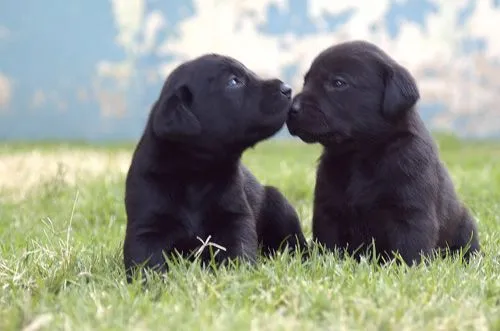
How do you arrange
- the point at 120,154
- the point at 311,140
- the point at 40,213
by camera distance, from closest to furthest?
the point at 311,140 < the point at 40,213 < the point at 120,154

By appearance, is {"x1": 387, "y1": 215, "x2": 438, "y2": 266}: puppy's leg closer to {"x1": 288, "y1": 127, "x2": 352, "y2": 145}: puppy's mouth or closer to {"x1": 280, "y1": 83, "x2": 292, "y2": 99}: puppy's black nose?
{"x1": 288, "y1": 127, "x2": 352, "y2": 145}: puppy's mouth

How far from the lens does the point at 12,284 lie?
352cm

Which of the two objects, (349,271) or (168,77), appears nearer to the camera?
(349,271)

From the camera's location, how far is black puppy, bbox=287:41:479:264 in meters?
4.11

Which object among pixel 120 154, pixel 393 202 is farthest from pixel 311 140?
pixel 120 154

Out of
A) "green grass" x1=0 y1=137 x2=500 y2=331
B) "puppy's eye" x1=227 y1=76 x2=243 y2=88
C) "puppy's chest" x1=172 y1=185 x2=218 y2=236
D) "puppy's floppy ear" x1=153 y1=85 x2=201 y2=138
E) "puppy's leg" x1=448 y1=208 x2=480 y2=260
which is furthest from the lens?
"puppy's leg" x1=448 y1=208 x2=480 y2=260

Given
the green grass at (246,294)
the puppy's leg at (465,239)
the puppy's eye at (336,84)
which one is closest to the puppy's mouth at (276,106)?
the puppy's eye at (336,84)

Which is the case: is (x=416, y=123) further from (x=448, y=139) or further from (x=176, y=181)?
(x=448, y=139)

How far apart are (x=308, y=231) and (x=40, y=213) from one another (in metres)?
2.37

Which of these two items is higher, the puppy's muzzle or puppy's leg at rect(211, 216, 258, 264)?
the puppy's muzzle

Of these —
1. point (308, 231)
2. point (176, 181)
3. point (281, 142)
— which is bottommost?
point (281, 142)

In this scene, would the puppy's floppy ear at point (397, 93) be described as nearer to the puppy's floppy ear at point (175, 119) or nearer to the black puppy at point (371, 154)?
the black puppy at point (371, 154)

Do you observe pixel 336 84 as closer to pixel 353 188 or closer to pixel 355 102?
pixel 355 102

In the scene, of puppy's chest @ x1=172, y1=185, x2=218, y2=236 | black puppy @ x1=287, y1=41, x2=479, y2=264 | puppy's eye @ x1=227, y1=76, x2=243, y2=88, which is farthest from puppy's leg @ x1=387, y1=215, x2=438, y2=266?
puppy's eye @ x1=227, y1=76, x2=243, y2=88
